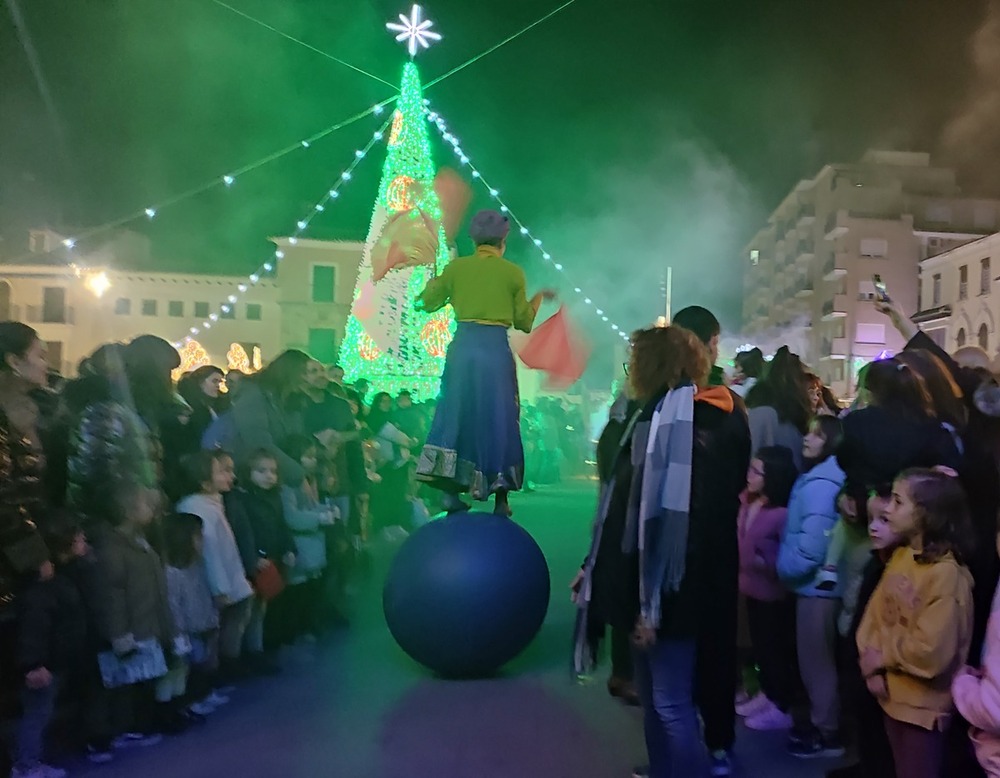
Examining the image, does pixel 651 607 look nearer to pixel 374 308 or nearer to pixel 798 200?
pixel 374 308

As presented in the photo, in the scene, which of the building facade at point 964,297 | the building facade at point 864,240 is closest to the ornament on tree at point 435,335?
the building facade at point 964,297

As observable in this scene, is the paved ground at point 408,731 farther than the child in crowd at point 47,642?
Yes

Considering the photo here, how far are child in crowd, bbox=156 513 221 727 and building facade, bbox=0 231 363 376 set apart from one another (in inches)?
1028

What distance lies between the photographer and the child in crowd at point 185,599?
13.9ft

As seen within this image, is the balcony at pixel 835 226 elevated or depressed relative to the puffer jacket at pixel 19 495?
elevated

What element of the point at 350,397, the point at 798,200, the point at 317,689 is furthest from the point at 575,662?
the point at 798,200

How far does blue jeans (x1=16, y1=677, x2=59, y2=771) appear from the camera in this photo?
3.54 metres

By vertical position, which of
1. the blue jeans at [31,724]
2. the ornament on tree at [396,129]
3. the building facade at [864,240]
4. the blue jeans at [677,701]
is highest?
the building facade at [864,240]

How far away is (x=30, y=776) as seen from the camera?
3529mm

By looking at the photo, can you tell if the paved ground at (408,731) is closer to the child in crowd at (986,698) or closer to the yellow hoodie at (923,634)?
the yellow hoodie at (923,634)

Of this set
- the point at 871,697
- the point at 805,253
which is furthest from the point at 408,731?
the point at 805,253

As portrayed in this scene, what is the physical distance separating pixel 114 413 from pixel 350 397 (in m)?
4.36

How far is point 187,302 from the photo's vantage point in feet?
112

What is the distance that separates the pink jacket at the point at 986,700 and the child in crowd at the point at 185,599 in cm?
344
